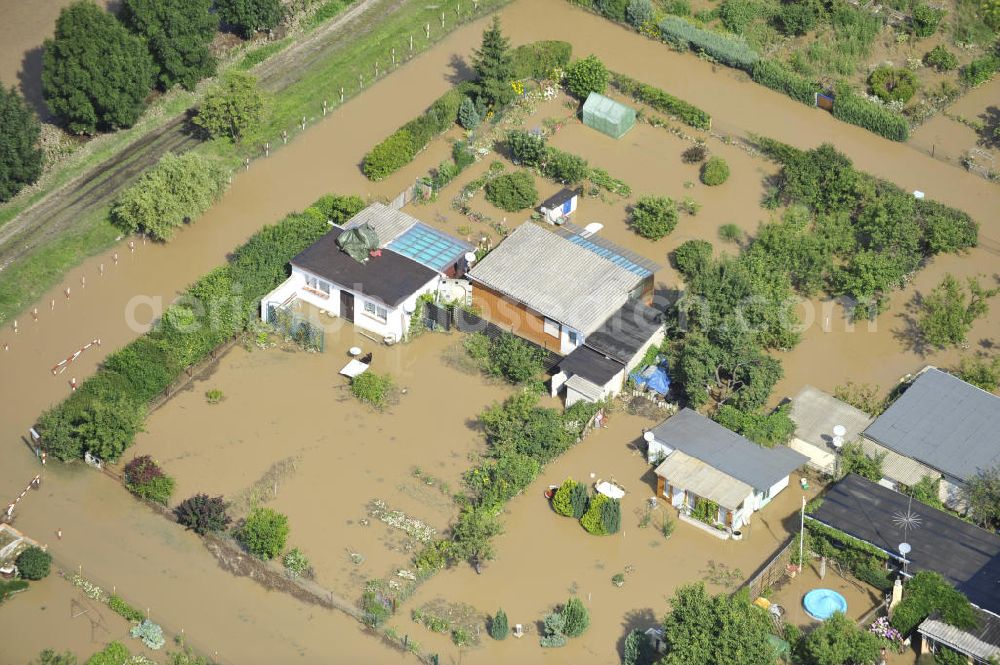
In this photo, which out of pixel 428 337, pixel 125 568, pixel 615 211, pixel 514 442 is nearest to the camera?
pixel 125 568

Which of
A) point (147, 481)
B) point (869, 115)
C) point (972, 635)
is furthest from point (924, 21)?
point (147, 481)

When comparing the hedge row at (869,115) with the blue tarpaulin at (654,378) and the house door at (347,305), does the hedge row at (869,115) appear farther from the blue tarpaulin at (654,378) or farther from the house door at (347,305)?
the house door at (347,305)

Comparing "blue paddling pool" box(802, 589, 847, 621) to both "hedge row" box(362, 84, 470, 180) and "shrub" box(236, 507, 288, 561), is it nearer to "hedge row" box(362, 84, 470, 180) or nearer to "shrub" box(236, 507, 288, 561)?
"shrub" box(236, 507, 288, 561)

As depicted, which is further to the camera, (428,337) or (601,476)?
(428,337)

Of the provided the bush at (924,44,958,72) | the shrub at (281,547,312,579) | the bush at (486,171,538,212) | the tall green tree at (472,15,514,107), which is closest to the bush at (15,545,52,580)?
the shrub at (281,547,312,579)

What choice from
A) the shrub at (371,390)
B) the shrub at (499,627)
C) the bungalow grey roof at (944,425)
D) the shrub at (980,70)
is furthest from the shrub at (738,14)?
the shrub at (499,627)

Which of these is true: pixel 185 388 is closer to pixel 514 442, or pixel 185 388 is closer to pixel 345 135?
pixel 514 442

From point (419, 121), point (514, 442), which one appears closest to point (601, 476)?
point (514, 442)
